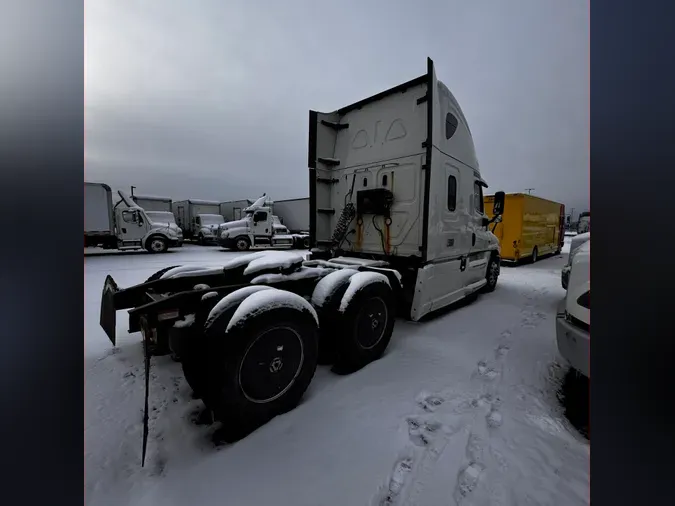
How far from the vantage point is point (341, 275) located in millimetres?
3096

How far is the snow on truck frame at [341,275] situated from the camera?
2135 millimetres

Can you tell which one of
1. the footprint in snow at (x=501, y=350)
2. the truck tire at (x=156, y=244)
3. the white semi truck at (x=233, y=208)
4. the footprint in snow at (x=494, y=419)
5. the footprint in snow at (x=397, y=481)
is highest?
the white semi truck at (x=233, y=208)

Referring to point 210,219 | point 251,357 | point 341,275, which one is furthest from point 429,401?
point 210,219

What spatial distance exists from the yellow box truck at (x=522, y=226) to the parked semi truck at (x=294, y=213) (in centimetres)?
1150

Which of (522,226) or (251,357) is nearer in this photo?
(251,357)

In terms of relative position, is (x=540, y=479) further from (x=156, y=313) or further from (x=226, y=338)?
(x=156, y=313)

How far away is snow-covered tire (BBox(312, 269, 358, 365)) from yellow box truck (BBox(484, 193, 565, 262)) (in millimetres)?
9674

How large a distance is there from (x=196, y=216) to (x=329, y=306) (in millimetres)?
21013

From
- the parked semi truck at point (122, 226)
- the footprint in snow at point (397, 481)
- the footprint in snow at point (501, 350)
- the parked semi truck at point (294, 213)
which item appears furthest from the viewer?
the parked semi truck at point (294, 213)

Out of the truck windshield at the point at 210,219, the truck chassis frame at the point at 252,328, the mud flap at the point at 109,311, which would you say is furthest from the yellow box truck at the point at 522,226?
the truck windshield at the point at 210,219

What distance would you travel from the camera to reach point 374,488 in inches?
64.8

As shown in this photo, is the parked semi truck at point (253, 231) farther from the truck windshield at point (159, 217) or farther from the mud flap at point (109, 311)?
the mud flap at point (109, 311)

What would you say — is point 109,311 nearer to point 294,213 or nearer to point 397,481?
point 397,481
